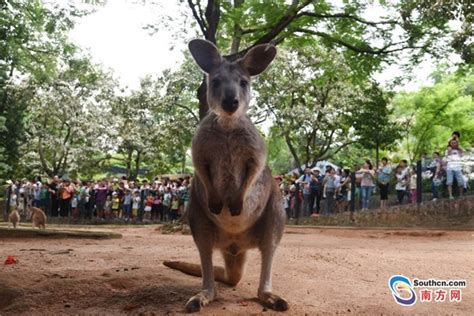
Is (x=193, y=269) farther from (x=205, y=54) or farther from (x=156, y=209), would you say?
(x=156, y=209)

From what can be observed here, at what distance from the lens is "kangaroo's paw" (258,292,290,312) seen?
11.5 ft

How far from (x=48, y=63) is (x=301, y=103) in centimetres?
1375

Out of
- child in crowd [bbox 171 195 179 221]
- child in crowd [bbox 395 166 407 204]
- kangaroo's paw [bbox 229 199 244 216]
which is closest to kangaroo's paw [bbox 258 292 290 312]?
kangaroo's paw [bbox 229 199 244 216]

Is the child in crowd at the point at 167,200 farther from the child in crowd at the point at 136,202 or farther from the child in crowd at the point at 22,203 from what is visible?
the child in crowd at the point at 22,203

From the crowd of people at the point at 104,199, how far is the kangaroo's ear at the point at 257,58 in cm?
1396

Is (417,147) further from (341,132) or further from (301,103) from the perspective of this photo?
(301,103)

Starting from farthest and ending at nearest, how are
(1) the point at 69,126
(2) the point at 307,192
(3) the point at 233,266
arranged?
(1) the point at 69,126
(2) the point at 307,192
(3) the point at 233,266

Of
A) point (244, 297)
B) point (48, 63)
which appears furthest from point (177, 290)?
point (48, 63)

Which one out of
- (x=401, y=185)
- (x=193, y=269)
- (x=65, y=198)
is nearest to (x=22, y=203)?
(x=65, y=198)

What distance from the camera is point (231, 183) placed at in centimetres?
368

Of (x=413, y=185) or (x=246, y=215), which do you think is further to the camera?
(x=413, y=185)

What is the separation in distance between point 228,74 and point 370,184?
36.7 ft

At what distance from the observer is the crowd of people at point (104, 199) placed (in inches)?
732

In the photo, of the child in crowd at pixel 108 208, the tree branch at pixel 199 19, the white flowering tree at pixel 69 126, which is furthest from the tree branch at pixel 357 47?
the white flowering tree at pixel 69 126
